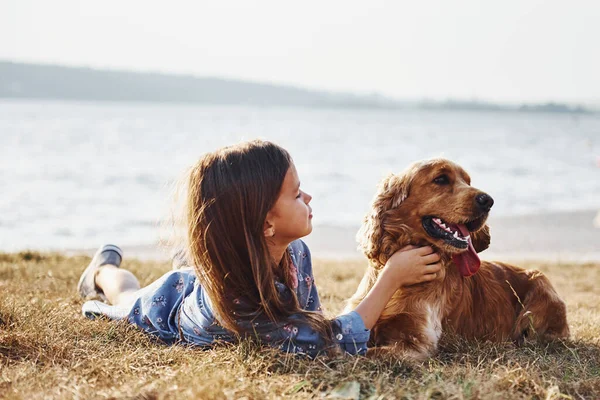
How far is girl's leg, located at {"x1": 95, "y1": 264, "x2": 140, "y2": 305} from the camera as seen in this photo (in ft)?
18.3

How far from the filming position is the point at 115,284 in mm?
5738

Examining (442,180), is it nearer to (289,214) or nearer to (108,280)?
(289,214)

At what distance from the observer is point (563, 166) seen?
99.3ft

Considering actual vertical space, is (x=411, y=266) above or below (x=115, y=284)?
above

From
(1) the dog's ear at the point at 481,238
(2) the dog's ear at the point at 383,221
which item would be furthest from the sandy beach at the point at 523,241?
(1) the dog's ear at the point at 481,238

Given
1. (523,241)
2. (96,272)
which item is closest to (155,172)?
(523,241)

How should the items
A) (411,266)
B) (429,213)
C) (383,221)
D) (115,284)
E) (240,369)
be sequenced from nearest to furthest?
(240,369)
(411,266)
(429,213)
(383,221)
(115,284)

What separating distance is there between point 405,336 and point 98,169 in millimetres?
19179

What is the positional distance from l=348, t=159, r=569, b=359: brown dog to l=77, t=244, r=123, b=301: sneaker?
2522 mm

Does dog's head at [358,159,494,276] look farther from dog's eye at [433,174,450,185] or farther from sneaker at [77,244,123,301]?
sneaker at [77,244,123,301]

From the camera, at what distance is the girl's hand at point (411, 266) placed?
419 cm

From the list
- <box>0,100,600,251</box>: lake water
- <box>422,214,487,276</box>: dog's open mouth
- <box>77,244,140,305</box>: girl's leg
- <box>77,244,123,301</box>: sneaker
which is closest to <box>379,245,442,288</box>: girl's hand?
<box>422,214,487,276</box>: dog's open mouth

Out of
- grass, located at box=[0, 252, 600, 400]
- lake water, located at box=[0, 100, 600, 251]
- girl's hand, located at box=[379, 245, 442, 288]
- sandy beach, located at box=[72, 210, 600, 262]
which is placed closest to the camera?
grass, located at box=[0, 252, 600, 400]

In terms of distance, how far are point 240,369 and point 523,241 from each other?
409 inches
